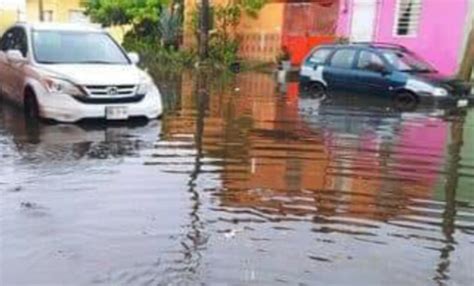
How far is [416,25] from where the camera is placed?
79.5ft

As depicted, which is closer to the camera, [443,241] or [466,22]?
[443,241]

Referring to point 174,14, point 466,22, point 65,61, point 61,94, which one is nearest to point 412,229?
point 61,94

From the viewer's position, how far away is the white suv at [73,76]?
11.8 metres

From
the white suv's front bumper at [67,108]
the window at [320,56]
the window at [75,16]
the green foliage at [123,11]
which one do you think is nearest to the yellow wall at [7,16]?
the window at [75,16]

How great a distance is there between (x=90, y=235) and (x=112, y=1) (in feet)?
113

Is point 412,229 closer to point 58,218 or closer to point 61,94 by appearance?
point 58,218

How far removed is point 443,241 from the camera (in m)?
6.20

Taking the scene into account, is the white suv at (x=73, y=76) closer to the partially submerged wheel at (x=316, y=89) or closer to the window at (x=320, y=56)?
the partially submerged wheel at (x=316, y=89)

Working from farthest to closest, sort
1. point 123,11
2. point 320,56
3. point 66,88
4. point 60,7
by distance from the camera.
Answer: point 60,7 → point 123,11 → point 320,56 → point 66,88

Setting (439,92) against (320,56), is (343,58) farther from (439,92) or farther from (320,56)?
(439,92)

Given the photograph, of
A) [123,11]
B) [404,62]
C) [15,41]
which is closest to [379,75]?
[404,62]

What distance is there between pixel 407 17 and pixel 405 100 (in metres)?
7.76

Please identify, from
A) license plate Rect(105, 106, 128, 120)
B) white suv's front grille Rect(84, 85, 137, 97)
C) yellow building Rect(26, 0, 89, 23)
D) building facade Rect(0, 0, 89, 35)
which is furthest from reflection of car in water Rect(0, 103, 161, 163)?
yellow building Rect(26, 0, 89, 23)

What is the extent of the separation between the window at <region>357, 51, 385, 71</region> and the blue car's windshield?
216 millimetres
